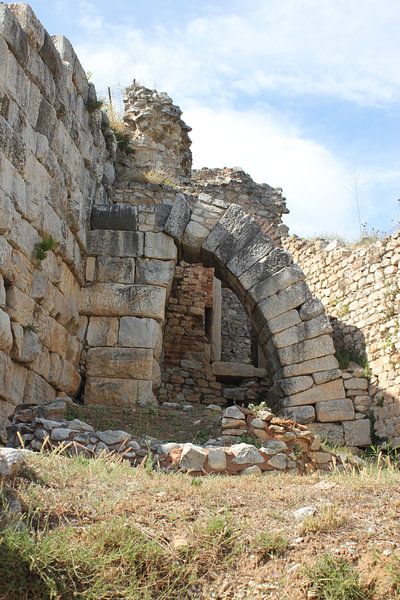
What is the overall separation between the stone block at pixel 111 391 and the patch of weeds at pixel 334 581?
5.52 meters

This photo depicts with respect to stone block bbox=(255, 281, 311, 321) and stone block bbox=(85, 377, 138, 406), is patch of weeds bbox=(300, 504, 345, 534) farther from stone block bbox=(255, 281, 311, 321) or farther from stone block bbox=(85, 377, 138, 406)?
stone block bbox=(255, 281, 311, 321)

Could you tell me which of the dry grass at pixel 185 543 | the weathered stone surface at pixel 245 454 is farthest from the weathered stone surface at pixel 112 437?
the dry grass at pixel 185 543

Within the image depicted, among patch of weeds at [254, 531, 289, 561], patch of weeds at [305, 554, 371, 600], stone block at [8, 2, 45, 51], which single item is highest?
stone block at [8, 2, 45, 51]

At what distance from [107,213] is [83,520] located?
6.50m

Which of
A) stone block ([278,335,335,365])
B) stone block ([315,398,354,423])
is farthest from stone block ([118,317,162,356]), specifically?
stone block ([315,398,354,423])

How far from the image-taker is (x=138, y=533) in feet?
15.7

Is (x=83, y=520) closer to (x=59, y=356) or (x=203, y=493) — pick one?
(x=203, y=493)

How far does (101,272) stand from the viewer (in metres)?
10.6

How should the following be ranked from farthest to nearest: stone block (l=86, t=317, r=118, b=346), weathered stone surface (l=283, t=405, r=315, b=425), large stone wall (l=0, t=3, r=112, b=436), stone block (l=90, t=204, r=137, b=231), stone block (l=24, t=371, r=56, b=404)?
1. stone block (l=90, t=204, r=137, b=231)
2. stone block (l=86, t=317, r=118, b=346)
3. weathered stone surface (l=283, t=405, r=315, b=425)
4. stone block (l=24, t=371, r=56, b=404)
5. large stone wall (l=0, t=3, r=112, b=436)

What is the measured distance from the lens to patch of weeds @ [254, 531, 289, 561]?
4805 mm

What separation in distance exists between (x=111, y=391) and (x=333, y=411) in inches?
111

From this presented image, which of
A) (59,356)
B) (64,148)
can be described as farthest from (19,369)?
(64,148)

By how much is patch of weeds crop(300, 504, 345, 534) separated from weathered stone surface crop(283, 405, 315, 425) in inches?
187

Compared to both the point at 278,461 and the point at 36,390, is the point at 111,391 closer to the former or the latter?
the point at 36,390
